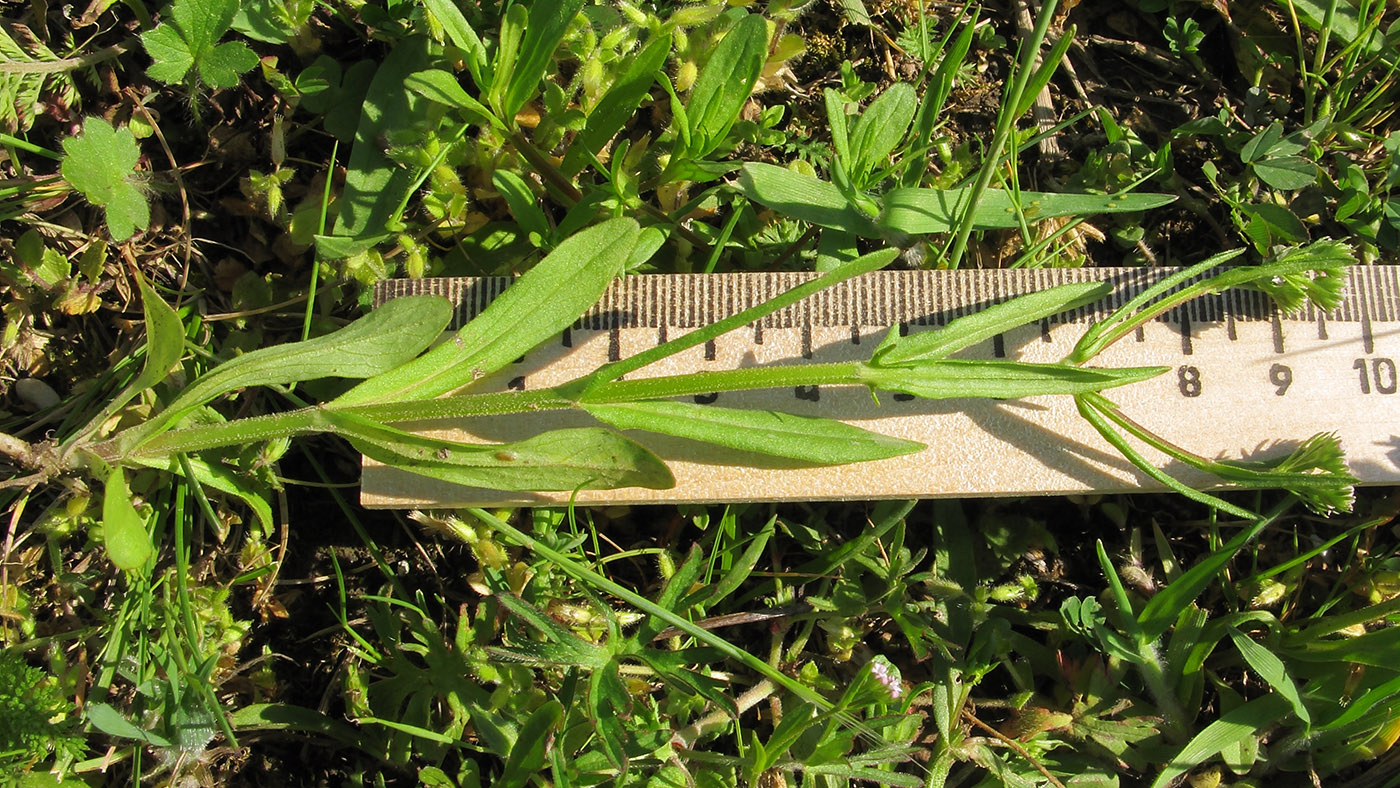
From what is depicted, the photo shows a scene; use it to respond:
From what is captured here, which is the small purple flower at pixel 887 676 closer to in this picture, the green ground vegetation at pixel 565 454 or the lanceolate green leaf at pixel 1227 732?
the green ground vegetation at pixel 565 454

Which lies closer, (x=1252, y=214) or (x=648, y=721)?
(x=648, y=721)

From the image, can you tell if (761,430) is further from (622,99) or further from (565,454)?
(622,99)

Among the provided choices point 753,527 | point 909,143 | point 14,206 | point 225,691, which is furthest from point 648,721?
point 14,206

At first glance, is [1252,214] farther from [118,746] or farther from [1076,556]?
[118,746]

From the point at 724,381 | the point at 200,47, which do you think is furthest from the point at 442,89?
the point at 724,381

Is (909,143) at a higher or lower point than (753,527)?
higher

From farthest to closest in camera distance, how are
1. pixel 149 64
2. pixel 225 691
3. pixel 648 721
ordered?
pixel 149 64 → pixel 225 691 → pixel 648 721
